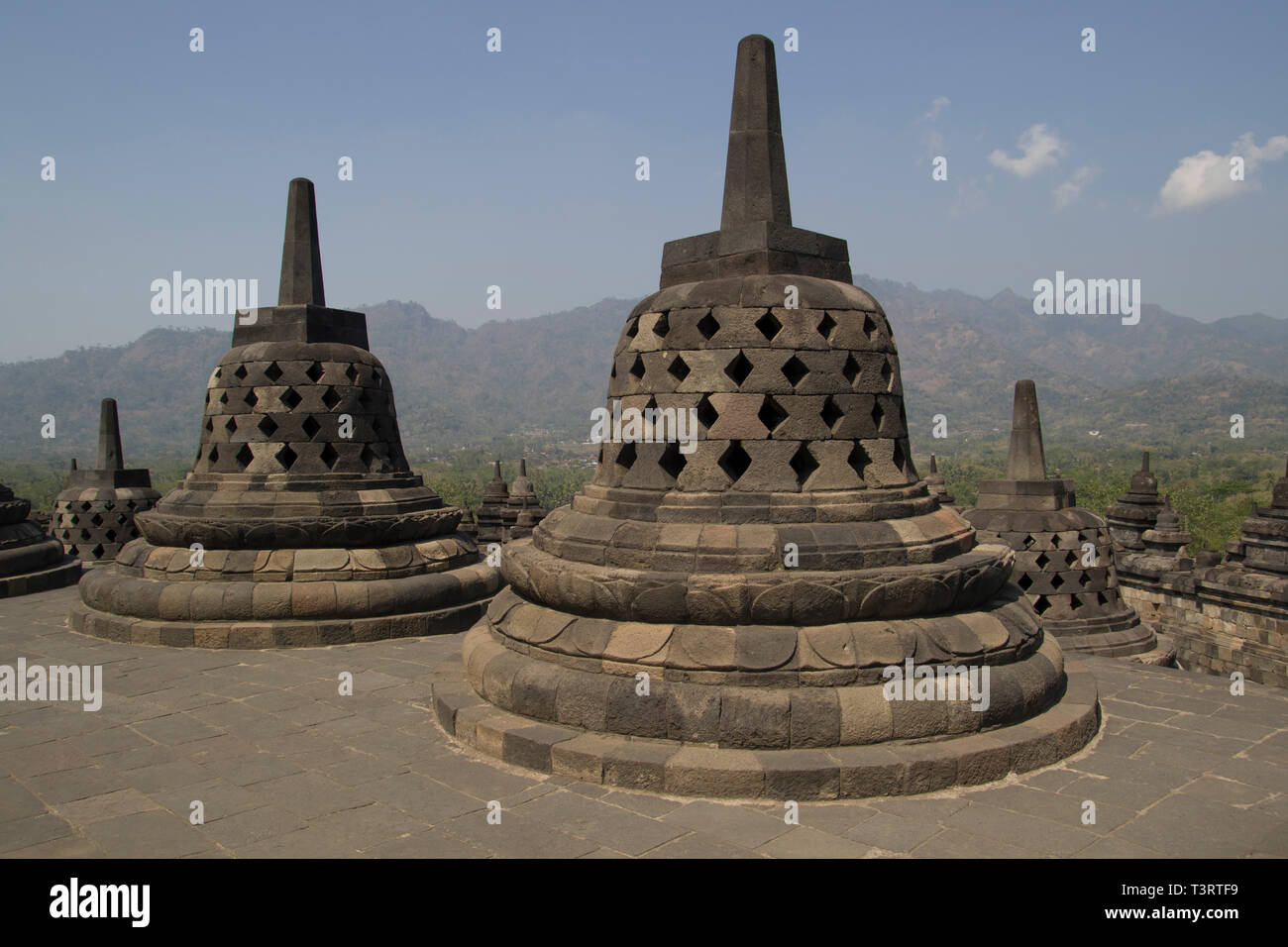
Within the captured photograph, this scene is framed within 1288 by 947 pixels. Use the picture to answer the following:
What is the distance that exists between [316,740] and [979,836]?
3670 millimetres

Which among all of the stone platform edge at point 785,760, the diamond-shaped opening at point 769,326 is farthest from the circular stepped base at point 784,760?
the diamond-shaped opening at point 769,326

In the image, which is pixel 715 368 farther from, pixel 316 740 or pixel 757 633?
pixel 316 740

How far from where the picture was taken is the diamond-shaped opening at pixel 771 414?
5160 millimetres

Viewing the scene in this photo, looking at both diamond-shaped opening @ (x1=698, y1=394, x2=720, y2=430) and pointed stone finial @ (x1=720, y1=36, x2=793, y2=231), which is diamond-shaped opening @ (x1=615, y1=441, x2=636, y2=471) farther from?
pointed stone finial @ (x1=720, y1=36, x2=793, y2=231)

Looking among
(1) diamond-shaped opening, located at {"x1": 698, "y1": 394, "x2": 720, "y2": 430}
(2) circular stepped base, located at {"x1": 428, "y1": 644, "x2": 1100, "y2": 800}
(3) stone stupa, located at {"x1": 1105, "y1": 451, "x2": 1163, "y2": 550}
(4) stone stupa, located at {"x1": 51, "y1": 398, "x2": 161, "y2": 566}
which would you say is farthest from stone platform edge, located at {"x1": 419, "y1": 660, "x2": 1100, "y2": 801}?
(3) stone stupa, located at {"x1": 1105, "y1": 451, "x2": 1163, "y2": 550}

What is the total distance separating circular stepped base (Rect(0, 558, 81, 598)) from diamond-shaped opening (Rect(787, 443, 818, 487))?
992 centimetres

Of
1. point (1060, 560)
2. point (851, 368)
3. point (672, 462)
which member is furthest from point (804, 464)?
point (1060, 560)

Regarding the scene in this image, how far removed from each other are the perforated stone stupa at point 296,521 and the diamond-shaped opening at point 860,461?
4.66 m

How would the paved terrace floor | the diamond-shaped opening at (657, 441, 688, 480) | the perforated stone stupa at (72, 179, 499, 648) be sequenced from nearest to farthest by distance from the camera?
the paved terrace floor
the diamond-shaped opening at (657, 441, 688, 480)
the perforated stone stupa at (72, 179, 499, 648)

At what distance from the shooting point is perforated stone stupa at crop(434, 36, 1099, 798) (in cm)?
431

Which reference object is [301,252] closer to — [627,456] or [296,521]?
[296,521]
